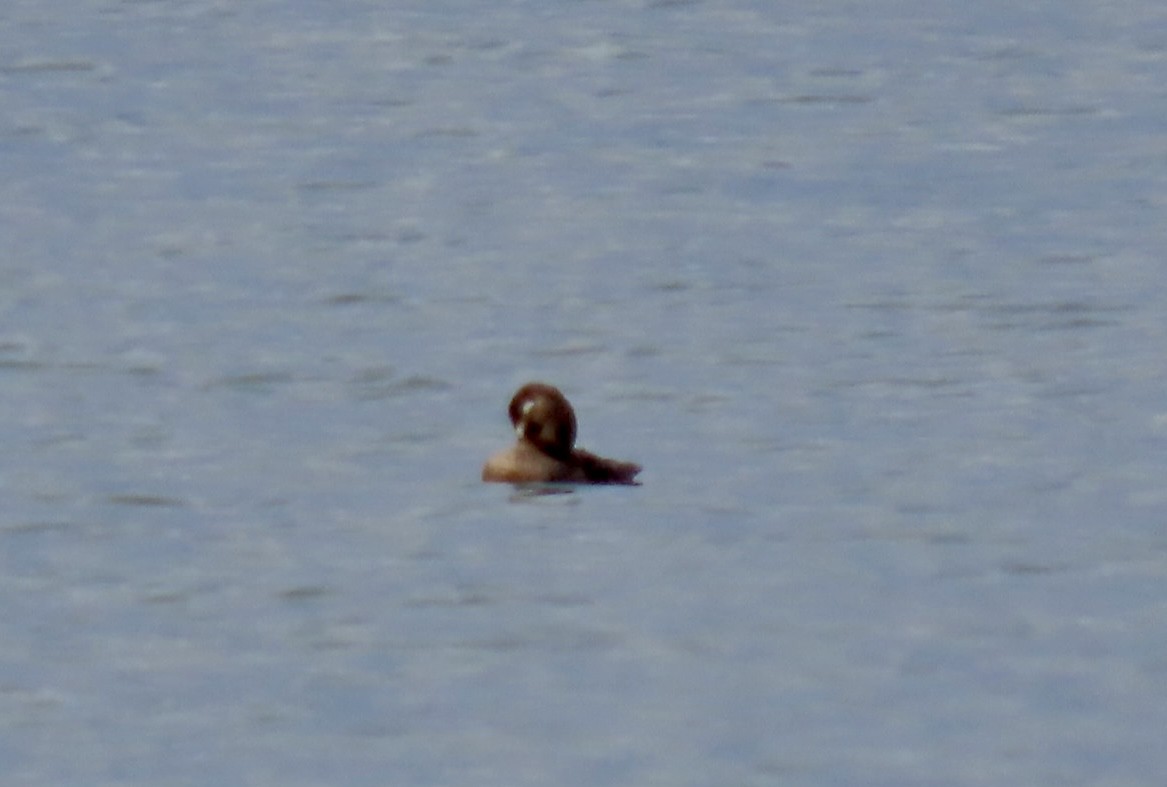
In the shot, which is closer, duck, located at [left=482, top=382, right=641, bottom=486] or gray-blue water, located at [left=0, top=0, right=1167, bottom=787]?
gray-blue water, located at [left=0, top=0, right=1167, bottom=787]

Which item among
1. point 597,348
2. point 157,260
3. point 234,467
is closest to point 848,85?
point 157,260

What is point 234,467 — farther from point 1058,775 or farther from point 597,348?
point 1058,775

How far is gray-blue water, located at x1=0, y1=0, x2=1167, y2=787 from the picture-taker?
486 inches

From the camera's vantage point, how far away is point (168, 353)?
19297mm

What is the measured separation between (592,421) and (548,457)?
1.54m

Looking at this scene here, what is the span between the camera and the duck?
15.9 m

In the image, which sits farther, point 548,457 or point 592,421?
point 592,421

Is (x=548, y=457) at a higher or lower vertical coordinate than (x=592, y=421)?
higher

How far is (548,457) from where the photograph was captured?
15945 mm

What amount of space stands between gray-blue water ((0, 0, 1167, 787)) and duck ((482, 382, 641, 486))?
6.2 inches

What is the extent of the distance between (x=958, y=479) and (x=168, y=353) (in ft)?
17.0

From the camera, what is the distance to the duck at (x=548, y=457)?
15.9 meters

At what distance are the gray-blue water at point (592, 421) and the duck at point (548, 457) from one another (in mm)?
158

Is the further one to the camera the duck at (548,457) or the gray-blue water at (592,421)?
the duck at (548,457)
